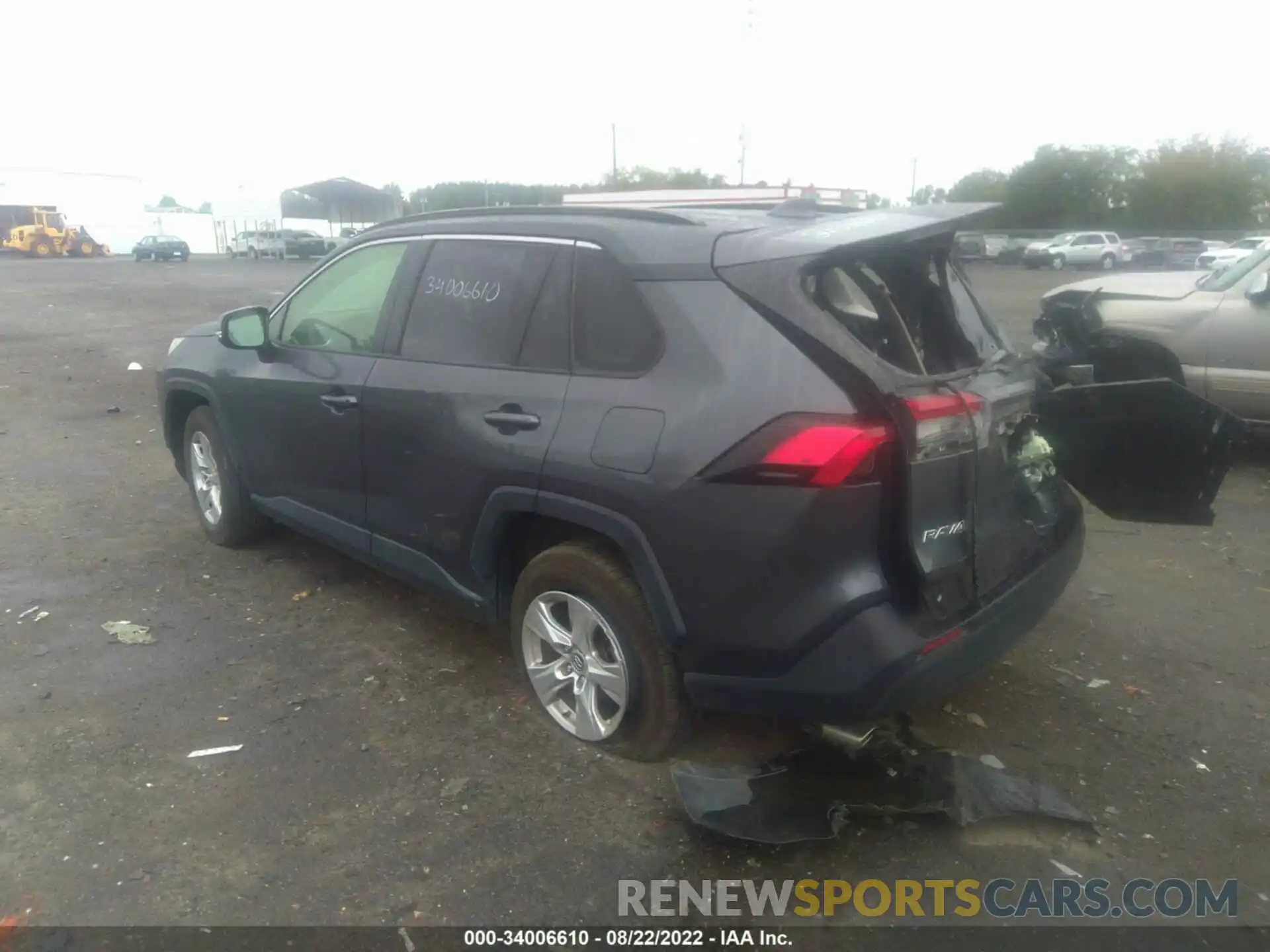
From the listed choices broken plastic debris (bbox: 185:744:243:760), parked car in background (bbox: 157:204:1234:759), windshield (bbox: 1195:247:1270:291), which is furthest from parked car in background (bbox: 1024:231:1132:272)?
broken plastic debris (bbox: 185:744:243:760)

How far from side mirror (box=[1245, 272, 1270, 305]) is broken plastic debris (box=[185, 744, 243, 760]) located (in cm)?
708

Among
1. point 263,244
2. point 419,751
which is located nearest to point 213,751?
point 419,751

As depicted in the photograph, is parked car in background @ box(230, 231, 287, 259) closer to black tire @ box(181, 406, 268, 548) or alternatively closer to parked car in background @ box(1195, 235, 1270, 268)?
parked car in background @ box(1195, 235, 1270, 268)

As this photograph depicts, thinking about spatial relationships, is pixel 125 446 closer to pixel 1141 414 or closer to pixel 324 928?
pixel 324 928

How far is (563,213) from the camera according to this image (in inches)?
141

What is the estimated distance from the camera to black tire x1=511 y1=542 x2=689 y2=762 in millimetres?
3082

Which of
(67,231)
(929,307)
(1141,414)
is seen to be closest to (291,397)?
(929,307)

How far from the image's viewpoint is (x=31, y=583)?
16.2 feet

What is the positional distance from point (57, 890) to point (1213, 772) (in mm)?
3638

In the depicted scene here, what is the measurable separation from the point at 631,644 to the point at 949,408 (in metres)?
→ 1.22

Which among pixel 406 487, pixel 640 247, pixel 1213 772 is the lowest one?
pixel 1213 772

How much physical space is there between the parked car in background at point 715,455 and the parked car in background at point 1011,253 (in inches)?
1700

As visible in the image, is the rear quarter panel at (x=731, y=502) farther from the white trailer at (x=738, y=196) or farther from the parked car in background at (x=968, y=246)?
the white trailer at (x=738, y=196)

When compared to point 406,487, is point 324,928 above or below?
below
